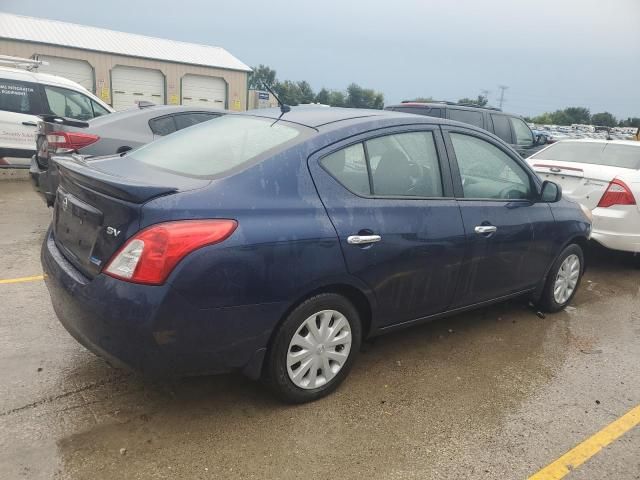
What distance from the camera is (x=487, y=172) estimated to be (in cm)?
392

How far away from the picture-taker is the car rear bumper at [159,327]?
2396 mm

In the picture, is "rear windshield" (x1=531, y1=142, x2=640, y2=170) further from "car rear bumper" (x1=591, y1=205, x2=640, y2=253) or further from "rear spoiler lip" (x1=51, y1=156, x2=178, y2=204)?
"rear spoiler lip" (x1=51, y1=156, x2=178, y2=204)

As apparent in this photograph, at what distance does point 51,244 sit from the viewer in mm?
3100

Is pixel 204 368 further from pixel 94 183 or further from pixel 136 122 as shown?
pixel 136 122

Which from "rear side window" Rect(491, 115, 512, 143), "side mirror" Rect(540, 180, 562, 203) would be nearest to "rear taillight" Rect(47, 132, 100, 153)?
"side mirror" Rect(540, 180, 562, 203)

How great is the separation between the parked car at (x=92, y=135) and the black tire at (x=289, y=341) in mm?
3797

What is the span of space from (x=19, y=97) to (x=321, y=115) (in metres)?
7.32

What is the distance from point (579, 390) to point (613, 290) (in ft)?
8.93

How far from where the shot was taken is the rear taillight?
19.7 feet

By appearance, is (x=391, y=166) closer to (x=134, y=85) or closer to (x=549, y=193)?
(x=549, y=193)

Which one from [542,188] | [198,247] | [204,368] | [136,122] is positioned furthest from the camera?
[136,122]

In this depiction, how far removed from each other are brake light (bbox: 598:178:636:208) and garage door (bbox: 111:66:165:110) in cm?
2651

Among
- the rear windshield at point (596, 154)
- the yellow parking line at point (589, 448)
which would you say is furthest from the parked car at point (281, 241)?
the rear windshield at point (596, 154)

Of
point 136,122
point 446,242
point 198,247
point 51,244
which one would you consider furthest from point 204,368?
point 136,122
